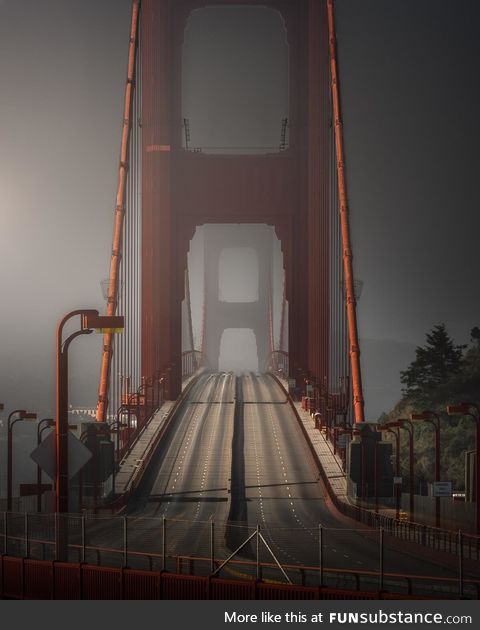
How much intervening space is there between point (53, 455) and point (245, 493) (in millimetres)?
34335

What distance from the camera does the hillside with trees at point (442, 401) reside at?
109 m

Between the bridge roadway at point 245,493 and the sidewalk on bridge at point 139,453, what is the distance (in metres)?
0.87

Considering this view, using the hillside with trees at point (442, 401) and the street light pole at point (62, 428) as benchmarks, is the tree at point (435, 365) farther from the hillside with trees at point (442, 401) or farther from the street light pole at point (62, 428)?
the street light pole at point (62, 428)

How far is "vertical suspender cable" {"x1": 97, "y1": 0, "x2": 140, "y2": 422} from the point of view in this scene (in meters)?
70.1

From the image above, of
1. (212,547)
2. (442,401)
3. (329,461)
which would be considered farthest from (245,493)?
(442,401)

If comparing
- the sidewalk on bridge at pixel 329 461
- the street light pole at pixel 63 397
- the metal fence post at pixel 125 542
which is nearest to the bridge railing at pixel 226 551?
the metal fence post at pixel 125 542

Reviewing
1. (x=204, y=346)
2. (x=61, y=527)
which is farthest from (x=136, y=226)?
(x=204, y=346)

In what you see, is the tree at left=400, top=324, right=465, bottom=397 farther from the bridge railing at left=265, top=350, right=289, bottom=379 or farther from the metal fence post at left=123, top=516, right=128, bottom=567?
the metal fence post at left=123, top=516, right=128, bottom=567

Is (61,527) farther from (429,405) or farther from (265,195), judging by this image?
(429,405)

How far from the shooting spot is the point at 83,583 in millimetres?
26719

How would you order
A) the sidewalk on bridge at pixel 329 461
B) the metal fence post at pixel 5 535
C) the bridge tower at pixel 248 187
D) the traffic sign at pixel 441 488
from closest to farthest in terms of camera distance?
the metal fence post at pixel 5 535, the traffic sign at pixel 441 488, the sidewalk on bridge at pixel 329 461, the bridge tower at pixel 248 187

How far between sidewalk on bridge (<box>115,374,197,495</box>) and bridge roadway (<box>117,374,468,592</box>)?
0.87 m
